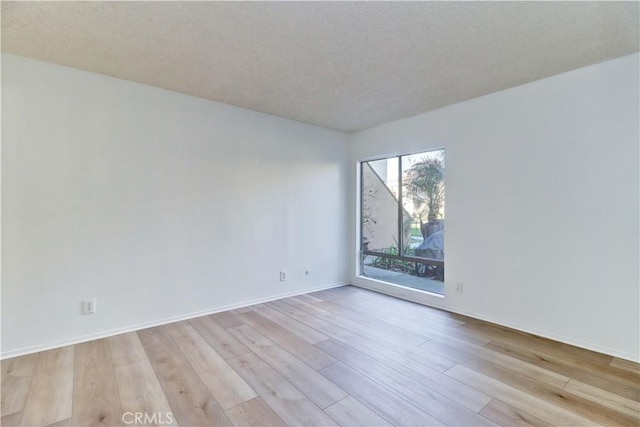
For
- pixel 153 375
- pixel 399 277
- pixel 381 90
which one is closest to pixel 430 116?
pixel 381 90

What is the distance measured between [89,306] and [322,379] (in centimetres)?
227

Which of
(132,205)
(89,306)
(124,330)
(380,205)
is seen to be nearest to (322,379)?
(124,330)

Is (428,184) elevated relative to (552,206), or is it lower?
elevated

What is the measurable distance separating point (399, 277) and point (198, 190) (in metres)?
2.97

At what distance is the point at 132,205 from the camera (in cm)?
297

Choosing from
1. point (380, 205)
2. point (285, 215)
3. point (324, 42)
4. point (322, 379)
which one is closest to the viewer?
point (322, 379)

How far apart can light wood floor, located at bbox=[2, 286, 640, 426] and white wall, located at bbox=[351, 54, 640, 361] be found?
0.33 m

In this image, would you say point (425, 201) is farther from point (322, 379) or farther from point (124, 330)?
point (124, 330)

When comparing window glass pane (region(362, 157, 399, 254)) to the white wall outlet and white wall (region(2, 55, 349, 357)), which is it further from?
the white wall outlet

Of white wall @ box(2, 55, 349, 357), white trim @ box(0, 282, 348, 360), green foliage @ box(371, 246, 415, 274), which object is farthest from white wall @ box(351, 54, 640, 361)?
white trim @ box(0, 282, 348, 360)

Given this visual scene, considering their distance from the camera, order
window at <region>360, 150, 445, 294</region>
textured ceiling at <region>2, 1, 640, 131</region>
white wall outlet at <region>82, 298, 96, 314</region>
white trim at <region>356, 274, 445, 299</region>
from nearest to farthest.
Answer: textured ceiling at <region>2, 1, 640, 131</region>
white wall outlet at <region>82, 298, 96, 314</region>
white trim at <region>356, 274, 445, 299</region>
window at <region>360, 150, 445, 294</region>

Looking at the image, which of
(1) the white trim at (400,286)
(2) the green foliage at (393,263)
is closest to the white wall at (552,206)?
(1) the white trim at (400,286)

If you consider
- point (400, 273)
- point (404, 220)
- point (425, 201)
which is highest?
point (425, 201)

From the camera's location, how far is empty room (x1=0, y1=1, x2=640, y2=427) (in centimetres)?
193
